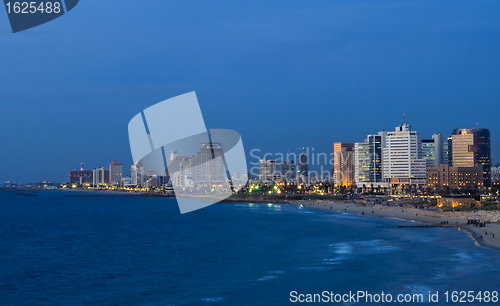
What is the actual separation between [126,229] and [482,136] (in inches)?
7032

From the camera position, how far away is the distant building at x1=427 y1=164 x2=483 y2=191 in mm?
162000

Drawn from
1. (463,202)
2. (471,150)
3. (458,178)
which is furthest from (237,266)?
(471,150)

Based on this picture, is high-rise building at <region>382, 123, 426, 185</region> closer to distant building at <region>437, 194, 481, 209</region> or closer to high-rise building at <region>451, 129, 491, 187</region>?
high-rise building at <region>451, 129, 491, 187</region>

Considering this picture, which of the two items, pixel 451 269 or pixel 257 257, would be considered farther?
pixel 257 257

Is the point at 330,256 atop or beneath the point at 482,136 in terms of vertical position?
beneath

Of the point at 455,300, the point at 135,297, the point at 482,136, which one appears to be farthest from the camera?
the point at 482,136

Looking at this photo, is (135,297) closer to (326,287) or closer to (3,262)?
(326,287)

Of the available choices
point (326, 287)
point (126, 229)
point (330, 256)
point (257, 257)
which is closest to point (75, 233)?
point (126, 229)

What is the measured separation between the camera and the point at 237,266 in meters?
33.6

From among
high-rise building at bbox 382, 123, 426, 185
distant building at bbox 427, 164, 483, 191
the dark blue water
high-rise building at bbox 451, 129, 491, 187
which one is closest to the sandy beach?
the dark blue water

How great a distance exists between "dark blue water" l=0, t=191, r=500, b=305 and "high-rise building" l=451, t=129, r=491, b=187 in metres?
162

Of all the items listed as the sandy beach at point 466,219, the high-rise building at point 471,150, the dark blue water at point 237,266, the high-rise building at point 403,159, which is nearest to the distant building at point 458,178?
the high-rise building at point 403,159

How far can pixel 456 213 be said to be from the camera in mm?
63469

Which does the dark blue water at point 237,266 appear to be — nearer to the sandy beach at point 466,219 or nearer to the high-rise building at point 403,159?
the sandy beach at point 466,219
